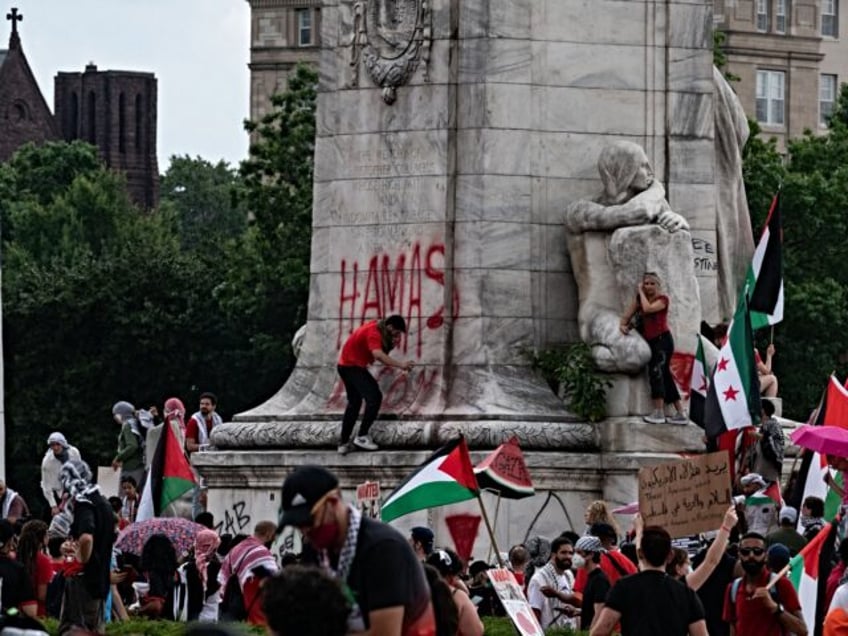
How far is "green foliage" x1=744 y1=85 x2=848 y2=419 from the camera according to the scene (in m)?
65.5

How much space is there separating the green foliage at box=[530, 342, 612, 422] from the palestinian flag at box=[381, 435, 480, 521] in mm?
4937

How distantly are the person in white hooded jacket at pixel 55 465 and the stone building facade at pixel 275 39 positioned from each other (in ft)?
249

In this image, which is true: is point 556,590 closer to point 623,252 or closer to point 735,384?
point 735,384

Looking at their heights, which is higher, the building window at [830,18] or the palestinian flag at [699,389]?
the building window at [830,18]

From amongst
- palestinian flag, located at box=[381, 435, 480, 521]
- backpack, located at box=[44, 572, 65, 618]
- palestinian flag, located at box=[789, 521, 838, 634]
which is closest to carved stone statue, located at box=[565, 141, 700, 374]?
palestinian flag, located at box=[381, 435, 480, 521]

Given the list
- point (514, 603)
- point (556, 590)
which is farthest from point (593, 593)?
point (556, 590)

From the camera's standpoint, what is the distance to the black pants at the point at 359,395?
114 ft

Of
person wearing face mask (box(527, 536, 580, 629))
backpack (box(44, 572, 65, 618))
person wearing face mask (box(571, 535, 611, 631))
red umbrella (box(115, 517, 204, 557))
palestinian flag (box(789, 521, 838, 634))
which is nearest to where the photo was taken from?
A: palestinian flag (box(789, 521, 838, 634))

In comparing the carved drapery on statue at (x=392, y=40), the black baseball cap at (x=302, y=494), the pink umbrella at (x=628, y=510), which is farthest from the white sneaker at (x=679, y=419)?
the black baseball cap at (x=302, y=494)

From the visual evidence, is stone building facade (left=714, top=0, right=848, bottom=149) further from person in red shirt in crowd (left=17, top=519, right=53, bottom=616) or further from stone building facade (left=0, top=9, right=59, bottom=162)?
person in red shirt in crowd (left=17, top=519, right=53, bottom=616)

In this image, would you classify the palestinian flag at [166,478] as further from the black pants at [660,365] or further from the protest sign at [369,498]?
the black pants at [660,365]

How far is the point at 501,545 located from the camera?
34.2 metres

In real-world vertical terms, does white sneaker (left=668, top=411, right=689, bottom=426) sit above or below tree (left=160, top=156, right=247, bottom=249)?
below

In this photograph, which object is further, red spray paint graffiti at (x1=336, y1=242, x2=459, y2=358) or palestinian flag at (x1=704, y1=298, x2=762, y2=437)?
red spray paint graffiti at (x1=336, y1=242, x2=459, y2=358)
